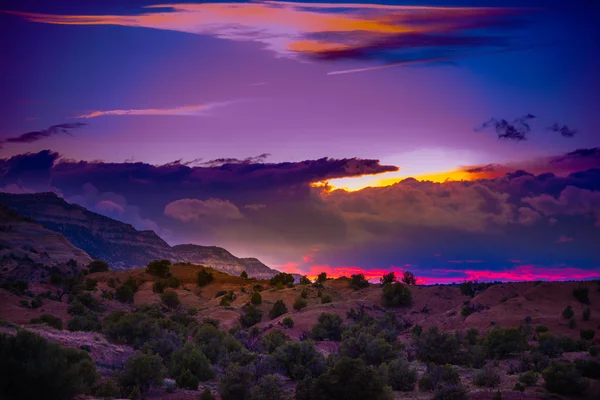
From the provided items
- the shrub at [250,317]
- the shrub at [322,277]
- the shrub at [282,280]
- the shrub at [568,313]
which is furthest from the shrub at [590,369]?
the shrub at [282,280]

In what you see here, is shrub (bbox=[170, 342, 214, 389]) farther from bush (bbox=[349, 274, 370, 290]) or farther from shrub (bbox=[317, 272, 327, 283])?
shrub (bbox=[317, 272, 327, 283])

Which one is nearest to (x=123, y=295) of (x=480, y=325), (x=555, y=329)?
(x=480, y=325)

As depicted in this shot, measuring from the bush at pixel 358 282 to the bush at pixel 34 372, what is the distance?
214 feet

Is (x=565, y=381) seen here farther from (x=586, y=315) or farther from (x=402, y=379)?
(x=586, y=315)

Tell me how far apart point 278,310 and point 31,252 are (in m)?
59.7

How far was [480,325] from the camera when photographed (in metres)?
56.3

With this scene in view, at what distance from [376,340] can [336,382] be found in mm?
12996

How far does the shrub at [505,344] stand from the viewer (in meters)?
39.8

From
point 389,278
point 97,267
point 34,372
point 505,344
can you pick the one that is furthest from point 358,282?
point 34,372

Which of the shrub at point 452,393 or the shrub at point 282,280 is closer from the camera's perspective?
the shrub at point 452,393

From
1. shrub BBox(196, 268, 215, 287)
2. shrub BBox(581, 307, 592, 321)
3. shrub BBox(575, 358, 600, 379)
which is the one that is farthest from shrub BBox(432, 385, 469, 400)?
shrub BBox(196, 268, 215, 287)

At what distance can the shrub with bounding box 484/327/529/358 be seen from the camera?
39.8m

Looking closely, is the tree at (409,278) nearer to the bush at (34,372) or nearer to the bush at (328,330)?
the bush at (328,330)

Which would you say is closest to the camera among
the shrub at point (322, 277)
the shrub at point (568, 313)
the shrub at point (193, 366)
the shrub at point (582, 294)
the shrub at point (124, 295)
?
the shrub at point (193, 366)
